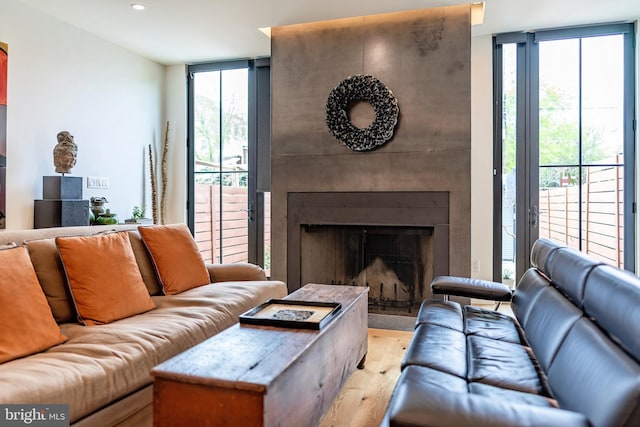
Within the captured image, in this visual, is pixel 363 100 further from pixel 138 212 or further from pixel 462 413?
pixel 462 413

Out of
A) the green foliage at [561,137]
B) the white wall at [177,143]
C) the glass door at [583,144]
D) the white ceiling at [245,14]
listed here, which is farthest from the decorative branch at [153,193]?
the glass door at [583,144]

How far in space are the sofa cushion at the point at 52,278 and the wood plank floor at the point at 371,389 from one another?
142 cm

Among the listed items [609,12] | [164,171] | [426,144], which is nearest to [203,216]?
[164,171]

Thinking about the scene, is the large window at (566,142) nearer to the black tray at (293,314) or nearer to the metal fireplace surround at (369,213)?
the metal fireplace surround at (369,213)

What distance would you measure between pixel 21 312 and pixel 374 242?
2931mm

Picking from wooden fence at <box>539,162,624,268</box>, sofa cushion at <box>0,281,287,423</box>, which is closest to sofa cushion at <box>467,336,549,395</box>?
sofa cushion at <box>0,281,287,423</box>

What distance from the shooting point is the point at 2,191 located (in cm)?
364

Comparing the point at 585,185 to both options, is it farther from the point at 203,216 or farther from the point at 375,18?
the point at 203,216

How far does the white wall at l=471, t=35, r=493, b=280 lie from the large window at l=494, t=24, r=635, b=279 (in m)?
0.09

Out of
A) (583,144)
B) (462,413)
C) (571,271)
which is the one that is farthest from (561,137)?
(462,413)

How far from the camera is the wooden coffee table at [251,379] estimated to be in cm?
141

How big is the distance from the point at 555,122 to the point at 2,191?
5.07 m

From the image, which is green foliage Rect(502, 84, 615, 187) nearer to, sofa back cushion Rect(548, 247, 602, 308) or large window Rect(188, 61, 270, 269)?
sofa back cushion Rect(548, 247, 602, 308)

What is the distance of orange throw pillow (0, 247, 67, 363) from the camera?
5.85ft
